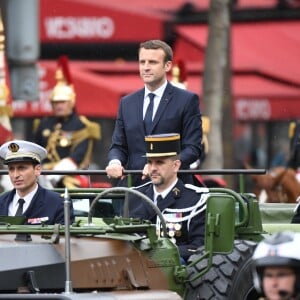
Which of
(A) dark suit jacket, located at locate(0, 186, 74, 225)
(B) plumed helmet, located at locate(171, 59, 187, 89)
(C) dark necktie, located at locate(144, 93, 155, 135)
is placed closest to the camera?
(A) dark suit jacket, located at locate(0, 186, 74, 225)

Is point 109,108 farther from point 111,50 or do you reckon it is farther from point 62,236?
point 62,236

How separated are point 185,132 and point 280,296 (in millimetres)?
4623

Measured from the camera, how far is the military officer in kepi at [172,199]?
1119 centimetres

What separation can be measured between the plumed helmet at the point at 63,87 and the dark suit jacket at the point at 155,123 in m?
8.87

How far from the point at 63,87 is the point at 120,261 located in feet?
38.9

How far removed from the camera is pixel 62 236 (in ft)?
33.3

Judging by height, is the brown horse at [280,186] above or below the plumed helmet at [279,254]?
below

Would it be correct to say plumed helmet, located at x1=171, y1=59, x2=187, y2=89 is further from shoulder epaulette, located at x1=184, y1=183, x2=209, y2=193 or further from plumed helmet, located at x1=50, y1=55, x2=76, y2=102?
shoulder epaulette, located at x1=184, y1=183, x2=209, y2=193

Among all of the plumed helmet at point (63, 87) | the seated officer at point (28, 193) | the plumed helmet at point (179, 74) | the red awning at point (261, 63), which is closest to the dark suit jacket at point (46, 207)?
the seated officer at point (28, 193)

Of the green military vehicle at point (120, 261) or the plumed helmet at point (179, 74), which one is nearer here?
the green military vehicle at point (120, 261)

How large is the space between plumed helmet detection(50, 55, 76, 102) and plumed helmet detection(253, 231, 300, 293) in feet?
44.4

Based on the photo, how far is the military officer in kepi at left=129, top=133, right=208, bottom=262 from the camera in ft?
36.7

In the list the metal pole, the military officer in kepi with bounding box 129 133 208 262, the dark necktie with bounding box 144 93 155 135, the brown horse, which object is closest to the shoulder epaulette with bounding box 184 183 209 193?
the military officer in kepi with bounding box 129 133 208 262

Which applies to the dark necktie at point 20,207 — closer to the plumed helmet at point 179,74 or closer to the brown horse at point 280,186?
the plumed helmet at point 179,74
